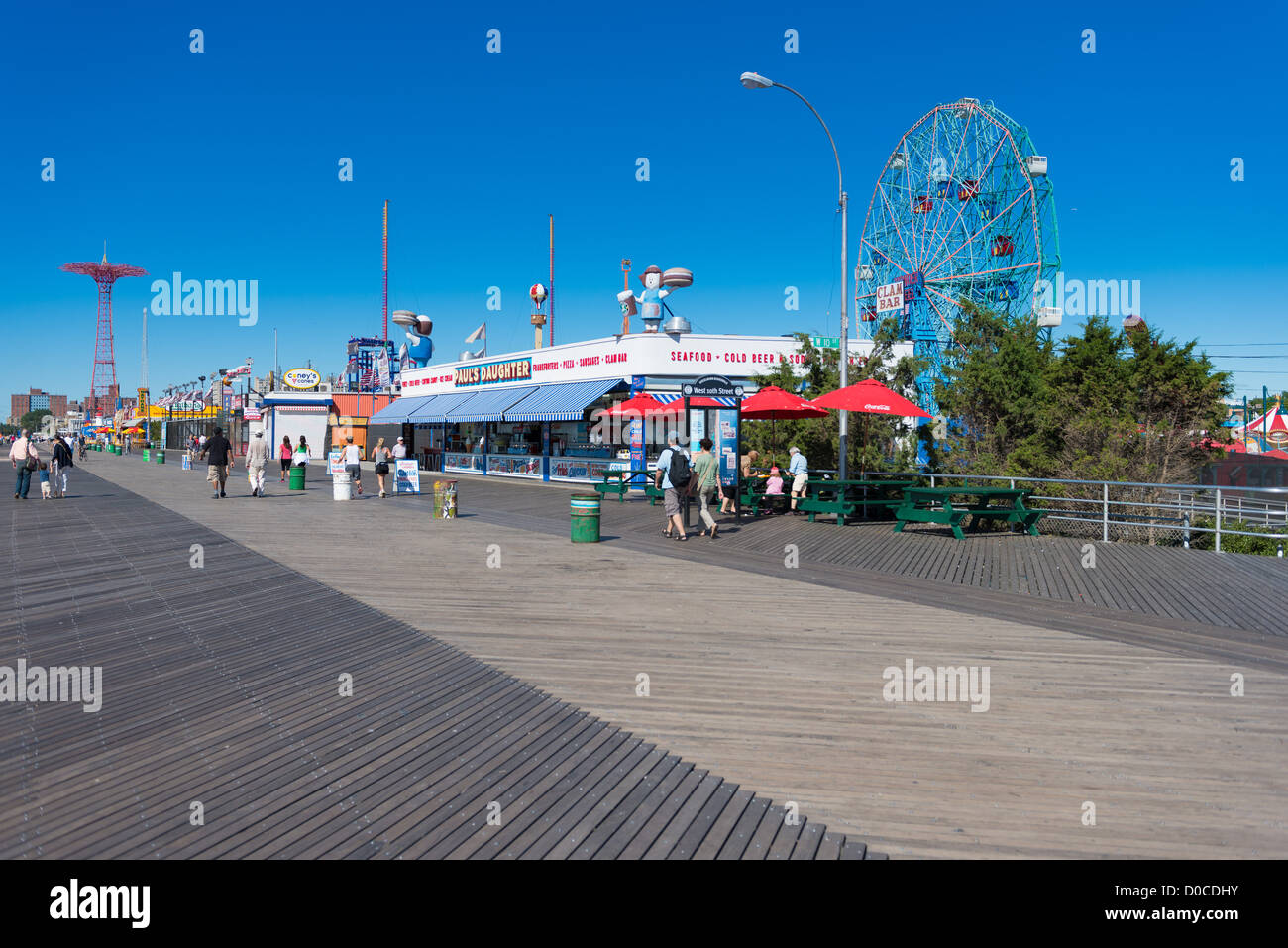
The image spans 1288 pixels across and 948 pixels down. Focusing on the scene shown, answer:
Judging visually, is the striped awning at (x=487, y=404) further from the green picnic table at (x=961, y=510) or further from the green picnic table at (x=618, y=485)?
the green picnic table at (x=961, y=510)

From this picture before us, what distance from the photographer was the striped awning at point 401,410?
45562mm

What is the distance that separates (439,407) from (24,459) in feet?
68.0

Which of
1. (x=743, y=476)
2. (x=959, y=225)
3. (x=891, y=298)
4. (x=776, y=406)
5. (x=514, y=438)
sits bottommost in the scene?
(x=743, y=476)

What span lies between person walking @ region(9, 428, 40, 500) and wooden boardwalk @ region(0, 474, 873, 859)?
17553 millimetres

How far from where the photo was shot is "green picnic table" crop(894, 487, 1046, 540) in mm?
15625

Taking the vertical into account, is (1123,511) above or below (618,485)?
below

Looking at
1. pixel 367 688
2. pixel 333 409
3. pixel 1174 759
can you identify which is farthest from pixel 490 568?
A: pixel 333 409

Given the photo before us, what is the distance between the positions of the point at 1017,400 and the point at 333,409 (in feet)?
164

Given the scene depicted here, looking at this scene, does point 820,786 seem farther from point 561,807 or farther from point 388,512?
point 388,512

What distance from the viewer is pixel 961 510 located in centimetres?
1602

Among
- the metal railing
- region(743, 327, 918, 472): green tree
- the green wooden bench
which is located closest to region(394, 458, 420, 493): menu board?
region(743, 327, 918, 472): green tree

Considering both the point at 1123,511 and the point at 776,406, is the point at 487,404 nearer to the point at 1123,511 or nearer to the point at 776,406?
the point at 776,406

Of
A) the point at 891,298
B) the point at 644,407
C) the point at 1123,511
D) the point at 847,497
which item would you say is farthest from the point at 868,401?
the point at 644,407

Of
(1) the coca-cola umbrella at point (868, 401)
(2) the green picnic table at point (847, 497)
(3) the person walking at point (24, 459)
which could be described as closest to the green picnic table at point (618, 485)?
(2) the green picnic table at point (847, 497)
